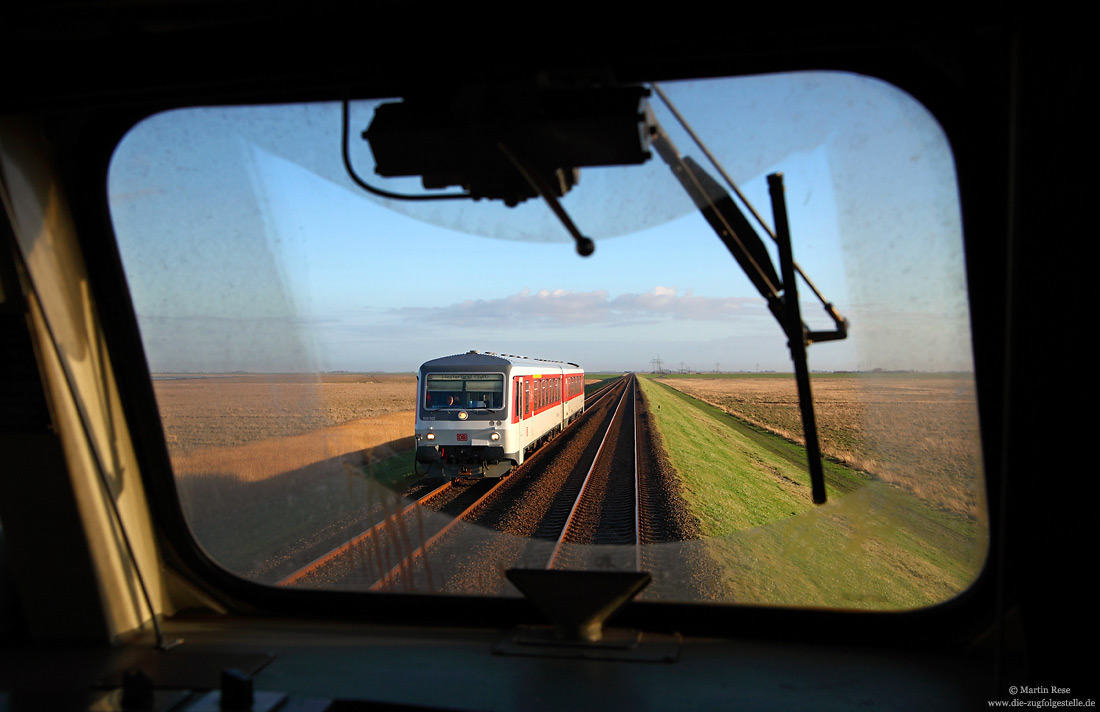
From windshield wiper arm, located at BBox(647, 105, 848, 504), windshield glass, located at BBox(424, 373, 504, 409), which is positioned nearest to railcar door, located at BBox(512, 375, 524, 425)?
windshield glass, located at BBox(424, 373, 504, 409)

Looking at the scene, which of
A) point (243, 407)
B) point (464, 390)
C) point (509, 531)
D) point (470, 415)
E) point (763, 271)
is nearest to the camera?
point (763, 271)

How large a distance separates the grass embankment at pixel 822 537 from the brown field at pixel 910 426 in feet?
0.27

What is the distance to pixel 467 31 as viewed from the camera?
63.9 inches

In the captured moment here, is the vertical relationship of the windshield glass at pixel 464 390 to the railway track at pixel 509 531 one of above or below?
→ above

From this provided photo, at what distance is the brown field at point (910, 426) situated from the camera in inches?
90.0

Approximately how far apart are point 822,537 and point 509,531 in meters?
3.59

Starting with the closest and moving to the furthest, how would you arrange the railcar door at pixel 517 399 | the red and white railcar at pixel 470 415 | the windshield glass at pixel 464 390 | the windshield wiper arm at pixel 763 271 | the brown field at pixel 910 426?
1. the windshield wiper arm at pixel 763 271
2. the brown field at pixel 910 426
3. the red and white railcar at pixel 470 415
4. the windshield glass at pixel 464 390
5. the railcar door at pixel 517 399

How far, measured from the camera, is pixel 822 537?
5.81 metres

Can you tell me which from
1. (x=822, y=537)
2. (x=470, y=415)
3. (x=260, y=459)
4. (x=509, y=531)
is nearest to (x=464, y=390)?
(x=470, y=415)

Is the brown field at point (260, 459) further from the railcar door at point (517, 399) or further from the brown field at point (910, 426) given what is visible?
the railcar door at point (517, 399)

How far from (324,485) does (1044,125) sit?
303 cm

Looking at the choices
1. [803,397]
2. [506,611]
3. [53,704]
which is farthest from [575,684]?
[53,704]

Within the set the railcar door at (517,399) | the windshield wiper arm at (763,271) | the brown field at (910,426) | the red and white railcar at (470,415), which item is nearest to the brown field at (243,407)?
the windshield wiper arm at (763,271)

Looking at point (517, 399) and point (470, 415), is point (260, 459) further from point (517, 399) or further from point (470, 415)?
point (517, 399)
